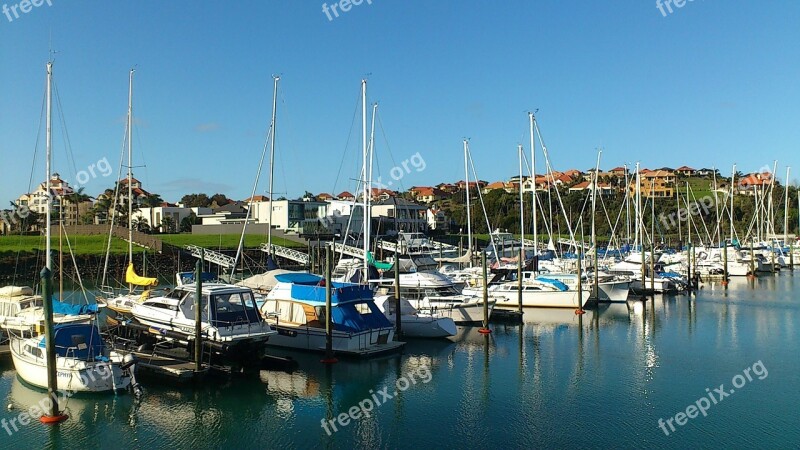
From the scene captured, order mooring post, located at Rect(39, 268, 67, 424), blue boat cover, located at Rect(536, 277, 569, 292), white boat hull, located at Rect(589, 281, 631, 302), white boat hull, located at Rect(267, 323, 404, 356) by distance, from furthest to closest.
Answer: white boat hull, located at Rect(589, 281, 631, 302) < blue boat cover, located at Rect(536, 277, 569, 292) < white boat hull, located at Rect(267, 323, 404, 356) < mooring post, located at Rect(39, 268, 67, 424)

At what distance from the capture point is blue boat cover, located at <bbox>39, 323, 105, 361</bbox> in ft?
70.4

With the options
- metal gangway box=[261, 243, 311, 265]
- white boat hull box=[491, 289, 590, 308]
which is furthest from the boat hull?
metal gangway box=[261, 243, 311, 265]

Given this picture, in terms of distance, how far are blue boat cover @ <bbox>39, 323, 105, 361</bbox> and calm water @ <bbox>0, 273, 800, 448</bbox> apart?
4.81ft

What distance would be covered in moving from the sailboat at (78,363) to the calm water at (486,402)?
55 cm

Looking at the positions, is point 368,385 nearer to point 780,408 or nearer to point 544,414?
point 544,414

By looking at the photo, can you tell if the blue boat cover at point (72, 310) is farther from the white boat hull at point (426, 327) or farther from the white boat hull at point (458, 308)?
the white boat hull at point (458, 308)

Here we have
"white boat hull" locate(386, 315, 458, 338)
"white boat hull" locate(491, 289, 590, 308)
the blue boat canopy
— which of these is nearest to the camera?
the blue boat canopy

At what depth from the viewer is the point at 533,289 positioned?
43125 millimetres

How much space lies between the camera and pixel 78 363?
21.2 m

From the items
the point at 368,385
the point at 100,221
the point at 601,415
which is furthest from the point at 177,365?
the point at 100,221

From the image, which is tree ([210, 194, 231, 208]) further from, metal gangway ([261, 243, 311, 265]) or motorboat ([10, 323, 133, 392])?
motorboat ([10, 323, 133, 392])

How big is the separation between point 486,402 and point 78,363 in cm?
1347

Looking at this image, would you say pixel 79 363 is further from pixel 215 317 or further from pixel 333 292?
pixel 333 292

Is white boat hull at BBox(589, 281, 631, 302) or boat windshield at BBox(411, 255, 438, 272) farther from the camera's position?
boat windshield at BBox(411, 255, 438, 272)
